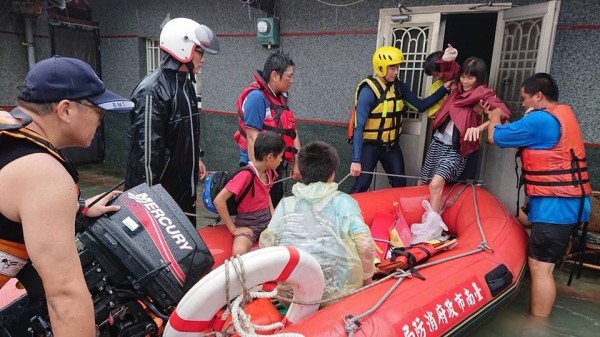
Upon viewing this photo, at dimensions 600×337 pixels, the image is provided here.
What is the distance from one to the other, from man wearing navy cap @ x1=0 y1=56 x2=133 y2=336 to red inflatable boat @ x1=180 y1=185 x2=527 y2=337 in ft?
1.43

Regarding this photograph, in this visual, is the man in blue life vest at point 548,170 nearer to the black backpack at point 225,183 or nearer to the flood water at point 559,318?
the flood water at point 559,318

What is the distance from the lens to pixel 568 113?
8.20ft

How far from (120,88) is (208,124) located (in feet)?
6.31

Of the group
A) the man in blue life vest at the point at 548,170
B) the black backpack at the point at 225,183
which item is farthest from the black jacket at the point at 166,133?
the man in blue life vest at the point at 548,170

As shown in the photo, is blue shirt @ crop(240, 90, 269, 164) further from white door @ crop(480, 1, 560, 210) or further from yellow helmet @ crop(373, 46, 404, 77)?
white door @ crop(480, 1, 560, 210)

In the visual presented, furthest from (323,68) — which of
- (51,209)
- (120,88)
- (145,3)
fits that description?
(51,209)

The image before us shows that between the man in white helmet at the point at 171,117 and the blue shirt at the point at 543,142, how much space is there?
1.92 meters

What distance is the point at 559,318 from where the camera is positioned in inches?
108

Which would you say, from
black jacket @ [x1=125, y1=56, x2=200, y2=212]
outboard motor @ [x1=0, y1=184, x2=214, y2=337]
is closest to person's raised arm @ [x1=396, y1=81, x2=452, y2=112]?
black jacket @ [x1=125, y1=56, x2=200, y2=212]

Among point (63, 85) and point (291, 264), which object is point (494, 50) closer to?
point (291, 264)

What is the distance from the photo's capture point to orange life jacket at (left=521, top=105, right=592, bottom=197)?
2492 millimetres

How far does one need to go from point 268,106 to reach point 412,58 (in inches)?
71.2

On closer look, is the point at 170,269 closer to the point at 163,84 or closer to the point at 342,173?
the point at 163,84

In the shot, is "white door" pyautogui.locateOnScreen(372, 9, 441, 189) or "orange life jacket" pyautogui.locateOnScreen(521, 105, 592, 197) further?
"white door" pyautogui.locateOnScreen(372, 9, 441, 189)
